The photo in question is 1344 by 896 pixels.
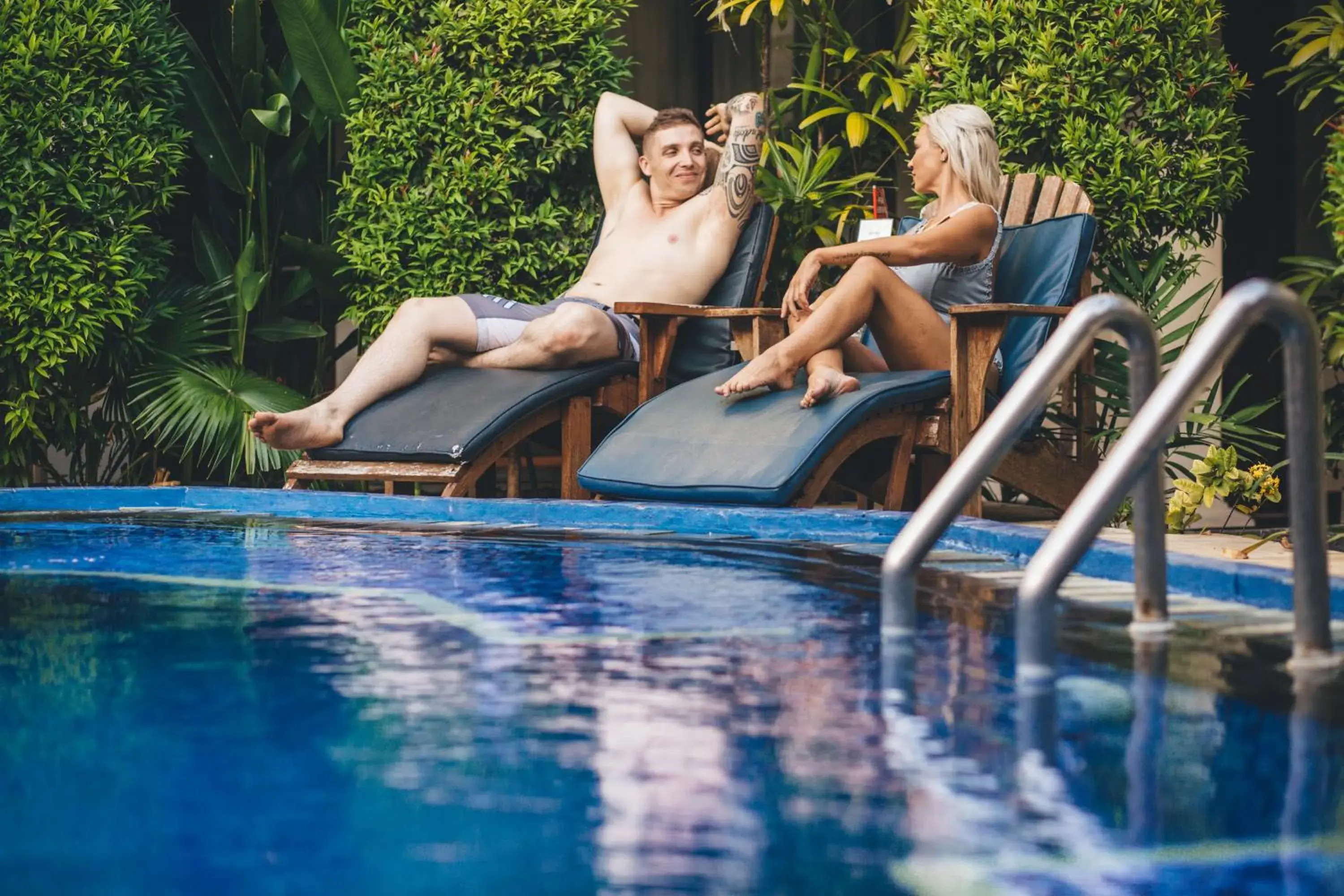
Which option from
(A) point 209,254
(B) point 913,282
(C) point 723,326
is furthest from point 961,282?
(A) point 209,254

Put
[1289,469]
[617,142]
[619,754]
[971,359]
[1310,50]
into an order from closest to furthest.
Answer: [619,754], [1289,469], [971,359], [1310,50], [617,142]

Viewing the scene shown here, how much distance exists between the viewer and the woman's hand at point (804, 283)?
479 centimetres

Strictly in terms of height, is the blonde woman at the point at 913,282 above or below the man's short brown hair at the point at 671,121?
below

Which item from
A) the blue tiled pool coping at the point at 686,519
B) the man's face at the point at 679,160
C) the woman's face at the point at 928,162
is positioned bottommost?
the blue tiled pool coping at the point at 686,519

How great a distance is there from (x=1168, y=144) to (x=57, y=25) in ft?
14.3

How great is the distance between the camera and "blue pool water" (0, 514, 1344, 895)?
4.38ft

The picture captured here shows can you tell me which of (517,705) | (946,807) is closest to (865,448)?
(517,705)

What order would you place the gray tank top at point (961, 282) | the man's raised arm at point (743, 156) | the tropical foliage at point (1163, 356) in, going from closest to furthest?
the gray tank top at point (961, 282), the tropical foliage at point (1163, 356), the man's raised arm at point (743, 156)

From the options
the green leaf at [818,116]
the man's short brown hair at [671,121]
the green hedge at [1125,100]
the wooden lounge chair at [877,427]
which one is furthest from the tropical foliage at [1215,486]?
the green leaf at [818,116]

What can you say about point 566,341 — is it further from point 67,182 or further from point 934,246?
point 67,182

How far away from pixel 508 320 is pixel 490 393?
533 millimetres

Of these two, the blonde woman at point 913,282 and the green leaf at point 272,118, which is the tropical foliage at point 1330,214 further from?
the green leaf at point 272,118

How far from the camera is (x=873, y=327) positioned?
4805mm

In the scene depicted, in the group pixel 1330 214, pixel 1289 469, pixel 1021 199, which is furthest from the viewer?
pixel 1021 199
